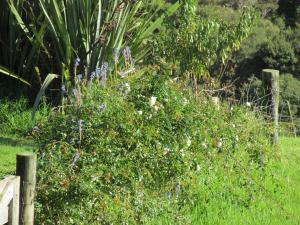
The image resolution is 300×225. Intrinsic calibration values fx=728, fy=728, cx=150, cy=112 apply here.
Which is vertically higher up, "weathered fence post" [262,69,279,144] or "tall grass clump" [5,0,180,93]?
"tall grass clump" [5,0,180,93]

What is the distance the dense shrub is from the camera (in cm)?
514

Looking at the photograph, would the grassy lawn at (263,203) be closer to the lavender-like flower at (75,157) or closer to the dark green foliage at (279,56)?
the lavender-like flower at (75,157)

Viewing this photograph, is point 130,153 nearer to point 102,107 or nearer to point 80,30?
point 102,107

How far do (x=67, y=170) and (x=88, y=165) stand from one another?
7.5 inches

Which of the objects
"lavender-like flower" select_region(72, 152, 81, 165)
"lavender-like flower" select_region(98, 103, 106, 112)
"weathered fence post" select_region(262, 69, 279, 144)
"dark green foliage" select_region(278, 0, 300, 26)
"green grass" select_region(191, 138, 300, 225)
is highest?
"dark green foliage" select_region(278, 0, 300, 26)

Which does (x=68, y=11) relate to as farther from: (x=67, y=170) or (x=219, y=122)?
(x=67, y=170)

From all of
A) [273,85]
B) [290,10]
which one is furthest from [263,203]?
[290,10]

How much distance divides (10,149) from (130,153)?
3.62 m

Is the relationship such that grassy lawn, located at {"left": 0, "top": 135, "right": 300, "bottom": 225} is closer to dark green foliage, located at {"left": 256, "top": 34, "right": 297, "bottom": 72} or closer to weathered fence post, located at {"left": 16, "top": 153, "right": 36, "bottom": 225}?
weathered fence post, located at {"left": 16, "top": 153, "right": 36, "bottom": 225}

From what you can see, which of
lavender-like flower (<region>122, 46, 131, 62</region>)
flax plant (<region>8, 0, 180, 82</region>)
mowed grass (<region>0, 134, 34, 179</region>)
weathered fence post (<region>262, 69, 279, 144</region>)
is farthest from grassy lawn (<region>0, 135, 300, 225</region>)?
flax plant (<region>8, 0, 180, 82</region>)

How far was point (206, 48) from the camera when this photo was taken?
373 inches

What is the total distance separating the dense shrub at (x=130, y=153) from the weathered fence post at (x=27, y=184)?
221 mm

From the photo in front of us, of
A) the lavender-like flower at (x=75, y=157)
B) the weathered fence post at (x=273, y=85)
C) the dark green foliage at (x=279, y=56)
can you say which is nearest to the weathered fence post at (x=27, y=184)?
the lavender-like flower at (x=75, y=157)

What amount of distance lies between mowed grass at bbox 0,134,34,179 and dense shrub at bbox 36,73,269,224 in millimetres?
1824
